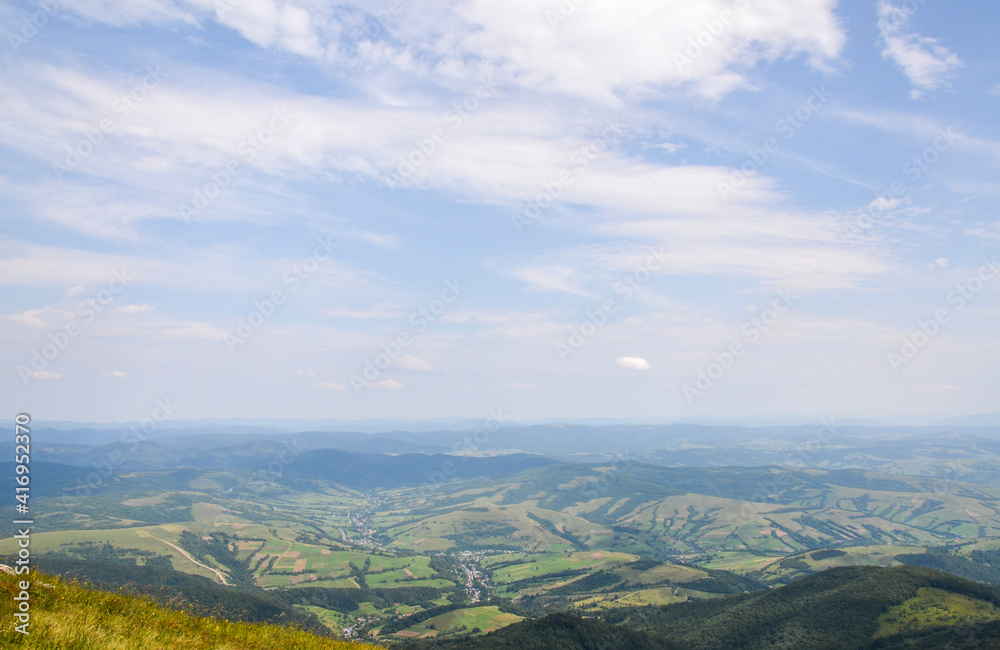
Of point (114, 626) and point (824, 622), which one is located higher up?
point (114, 626)

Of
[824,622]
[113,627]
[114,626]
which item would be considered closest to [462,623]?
[824,622]

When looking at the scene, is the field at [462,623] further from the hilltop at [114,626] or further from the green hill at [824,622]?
the hilltop at [114,626]

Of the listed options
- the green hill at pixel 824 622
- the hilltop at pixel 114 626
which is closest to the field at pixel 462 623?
the green hill at pixel 824 622

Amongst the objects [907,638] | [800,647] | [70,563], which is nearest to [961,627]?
[907,638]

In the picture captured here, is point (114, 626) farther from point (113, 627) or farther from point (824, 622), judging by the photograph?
point (824, 622)

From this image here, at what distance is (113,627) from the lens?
1244 centimetres

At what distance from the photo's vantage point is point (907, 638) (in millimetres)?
101375

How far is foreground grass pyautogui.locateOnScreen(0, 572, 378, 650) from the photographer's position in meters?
10.9

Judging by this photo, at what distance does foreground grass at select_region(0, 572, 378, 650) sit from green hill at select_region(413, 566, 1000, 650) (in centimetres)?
8223

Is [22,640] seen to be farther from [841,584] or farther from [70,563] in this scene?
[70,563]

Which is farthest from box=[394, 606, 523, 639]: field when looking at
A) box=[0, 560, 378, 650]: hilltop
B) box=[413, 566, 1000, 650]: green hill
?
box=[0, 560, 378, 650]: hilltop

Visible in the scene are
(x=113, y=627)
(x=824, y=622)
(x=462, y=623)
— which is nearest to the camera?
(x=113, y=627)

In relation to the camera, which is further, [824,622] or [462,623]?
[462,623]

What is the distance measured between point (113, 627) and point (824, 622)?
14499 cm
